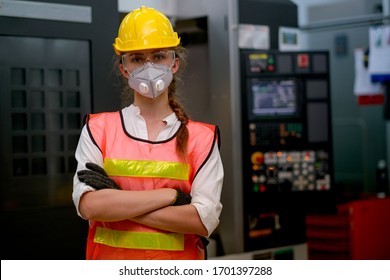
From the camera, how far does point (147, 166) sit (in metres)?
1.48

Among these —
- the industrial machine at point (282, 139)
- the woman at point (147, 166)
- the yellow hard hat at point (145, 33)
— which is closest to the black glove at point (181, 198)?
the woman at point (147, 166)

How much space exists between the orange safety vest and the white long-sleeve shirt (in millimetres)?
17

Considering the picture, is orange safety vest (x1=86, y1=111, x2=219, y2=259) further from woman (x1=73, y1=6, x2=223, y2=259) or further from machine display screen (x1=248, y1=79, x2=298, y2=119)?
machine display screen (x1=248, y1=79, x2=298, y2=119)

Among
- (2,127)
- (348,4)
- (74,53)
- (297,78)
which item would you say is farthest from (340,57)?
(2,127)

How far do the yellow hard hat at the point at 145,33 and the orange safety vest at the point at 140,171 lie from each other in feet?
0.68

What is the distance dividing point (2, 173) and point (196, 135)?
0.89 meters

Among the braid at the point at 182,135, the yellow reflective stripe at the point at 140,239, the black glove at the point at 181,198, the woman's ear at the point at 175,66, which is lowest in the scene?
the yellow reflective stripe at the point at 140,239

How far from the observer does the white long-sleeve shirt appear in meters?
1.46

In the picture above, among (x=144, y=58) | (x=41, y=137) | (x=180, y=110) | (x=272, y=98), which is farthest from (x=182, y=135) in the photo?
(x=272, y=98)

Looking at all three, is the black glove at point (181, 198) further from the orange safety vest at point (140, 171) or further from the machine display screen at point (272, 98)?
the machine display screen at point (272, 98)

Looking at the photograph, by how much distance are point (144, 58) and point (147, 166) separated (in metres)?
0.28

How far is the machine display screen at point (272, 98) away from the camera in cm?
284

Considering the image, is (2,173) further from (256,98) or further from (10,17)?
(256,98)

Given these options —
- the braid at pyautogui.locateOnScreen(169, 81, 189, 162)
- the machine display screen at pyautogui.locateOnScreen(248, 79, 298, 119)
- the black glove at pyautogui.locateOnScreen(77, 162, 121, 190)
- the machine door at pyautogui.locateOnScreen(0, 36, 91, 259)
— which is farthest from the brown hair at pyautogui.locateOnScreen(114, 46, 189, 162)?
the machine display screen at pyautogui.locateOnScreen(248, 79, 298, 119)
